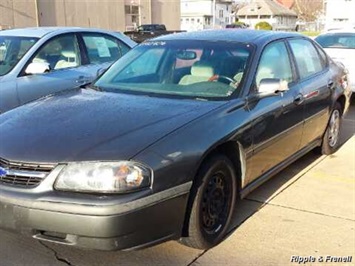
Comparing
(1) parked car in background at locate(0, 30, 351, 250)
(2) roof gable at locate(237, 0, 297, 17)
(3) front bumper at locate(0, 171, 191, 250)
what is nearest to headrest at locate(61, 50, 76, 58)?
(1) parked car in background at locate(0, 30, 351, 250)

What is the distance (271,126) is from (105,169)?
178cm

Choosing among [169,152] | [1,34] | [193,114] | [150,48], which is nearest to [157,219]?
[169,152]

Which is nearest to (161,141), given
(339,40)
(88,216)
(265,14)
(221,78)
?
(88,216)

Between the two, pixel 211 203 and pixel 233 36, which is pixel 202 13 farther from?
pixel 211 203

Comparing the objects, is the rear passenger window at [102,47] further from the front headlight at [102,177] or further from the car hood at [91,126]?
the front headlight at [102,177]

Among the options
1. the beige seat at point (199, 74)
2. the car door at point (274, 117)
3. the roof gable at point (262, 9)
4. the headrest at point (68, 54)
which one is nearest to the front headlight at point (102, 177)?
the car door at point (274, 117)

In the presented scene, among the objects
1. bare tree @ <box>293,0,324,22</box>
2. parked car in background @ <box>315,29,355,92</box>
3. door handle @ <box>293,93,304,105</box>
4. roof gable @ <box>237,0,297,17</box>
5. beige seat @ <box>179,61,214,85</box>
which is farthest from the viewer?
bare tree @ <box>293,0,324,22</box>

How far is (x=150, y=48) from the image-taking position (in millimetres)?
4637

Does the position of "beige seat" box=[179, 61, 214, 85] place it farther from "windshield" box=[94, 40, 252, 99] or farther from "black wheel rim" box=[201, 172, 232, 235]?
"black wheel rim" box=[201, 172, 232, 235]

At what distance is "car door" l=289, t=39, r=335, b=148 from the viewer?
4.85 m

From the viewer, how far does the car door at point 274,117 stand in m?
3.89

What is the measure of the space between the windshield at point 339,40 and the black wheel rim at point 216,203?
7.14 m

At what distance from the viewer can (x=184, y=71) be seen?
13.6 feet

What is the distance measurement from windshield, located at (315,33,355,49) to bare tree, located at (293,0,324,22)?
310 ft
